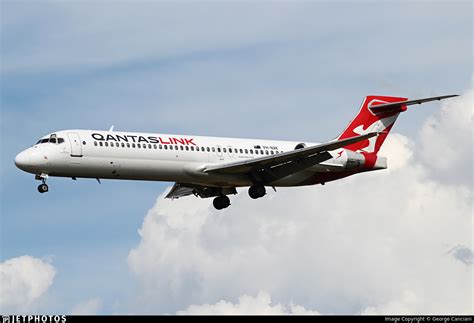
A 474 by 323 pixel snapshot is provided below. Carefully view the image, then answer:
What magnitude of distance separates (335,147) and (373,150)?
7.63 metres

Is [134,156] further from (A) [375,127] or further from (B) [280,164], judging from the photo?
(A) [375,127]

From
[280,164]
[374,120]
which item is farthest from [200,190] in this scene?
[374,120]

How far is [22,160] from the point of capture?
190 feet

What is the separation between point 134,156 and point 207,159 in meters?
4.28

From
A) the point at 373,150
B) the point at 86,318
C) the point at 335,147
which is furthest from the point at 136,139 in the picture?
the point at 86,318

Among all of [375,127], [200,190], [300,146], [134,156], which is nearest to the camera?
[134,156]

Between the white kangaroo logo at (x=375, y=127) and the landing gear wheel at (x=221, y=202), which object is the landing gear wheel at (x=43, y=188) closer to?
the landing gear wheel at (x=221, y=202)

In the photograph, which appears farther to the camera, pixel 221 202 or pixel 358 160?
pixel 221 202

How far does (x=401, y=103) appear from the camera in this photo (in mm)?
67125

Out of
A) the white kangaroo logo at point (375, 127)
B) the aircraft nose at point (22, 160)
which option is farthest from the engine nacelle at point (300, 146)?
the aircraft nose at point (22, 160)

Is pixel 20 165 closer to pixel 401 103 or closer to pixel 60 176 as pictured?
pixel 60 176

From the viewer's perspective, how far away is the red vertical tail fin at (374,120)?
2650 inches

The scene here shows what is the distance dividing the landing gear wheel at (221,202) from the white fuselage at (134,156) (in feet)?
9.68

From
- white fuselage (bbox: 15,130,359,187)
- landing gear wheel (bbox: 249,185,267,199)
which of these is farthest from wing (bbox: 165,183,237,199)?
landing gear wheel (bbox: 249,185,267,199)
